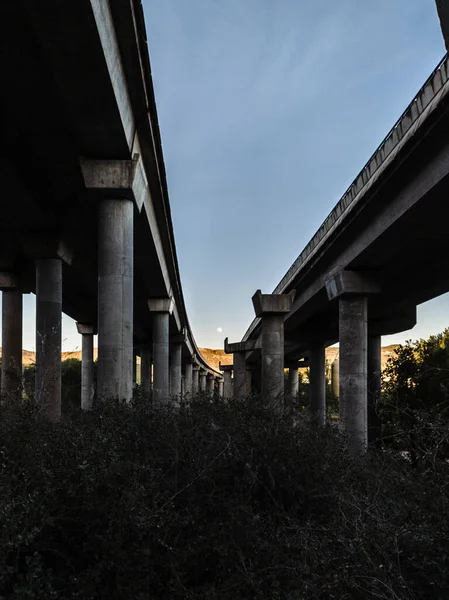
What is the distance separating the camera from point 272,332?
2286 cm

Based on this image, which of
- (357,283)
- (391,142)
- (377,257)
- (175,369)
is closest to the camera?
(391,142)

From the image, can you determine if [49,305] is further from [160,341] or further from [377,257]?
[377,257]

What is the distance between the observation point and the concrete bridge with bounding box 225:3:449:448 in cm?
1033

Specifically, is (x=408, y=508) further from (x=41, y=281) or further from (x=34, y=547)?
(x=41, y=281)

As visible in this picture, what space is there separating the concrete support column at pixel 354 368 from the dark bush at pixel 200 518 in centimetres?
1095

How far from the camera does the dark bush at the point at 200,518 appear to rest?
4094mm

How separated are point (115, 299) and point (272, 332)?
13480mm

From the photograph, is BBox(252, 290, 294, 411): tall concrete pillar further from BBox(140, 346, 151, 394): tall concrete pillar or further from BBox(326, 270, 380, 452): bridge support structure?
BBox(140, 346, 151, 394): tall concrete pillar

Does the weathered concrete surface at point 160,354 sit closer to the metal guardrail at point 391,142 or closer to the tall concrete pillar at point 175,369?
the tall concrete pillar at point 175,369

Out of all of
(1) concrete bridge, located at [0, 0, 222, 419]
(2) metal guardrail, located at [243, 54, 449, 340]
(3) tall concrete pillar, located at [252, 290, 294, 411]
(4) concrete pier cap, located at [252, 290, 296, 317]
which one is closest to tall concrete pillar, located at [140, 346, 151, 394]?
(3) tall concrete pillar, located at [252, 290, 294, 411]

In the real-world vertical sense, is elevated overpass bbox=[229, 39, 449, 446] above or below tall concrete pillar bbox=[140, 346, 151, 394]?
above

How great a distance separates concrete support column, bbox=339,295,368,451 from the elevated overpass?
0.04m

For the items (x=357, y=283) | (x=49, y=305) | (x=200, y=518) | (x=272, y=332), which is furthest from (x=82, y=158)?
(x=272, y=332)

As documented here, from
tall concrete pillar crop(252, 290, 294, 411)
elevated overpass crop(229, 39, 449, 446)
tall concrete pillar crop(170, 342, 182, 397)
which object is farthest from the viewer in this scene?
tall concrete pillar crop(170, 342, 182, 397)
